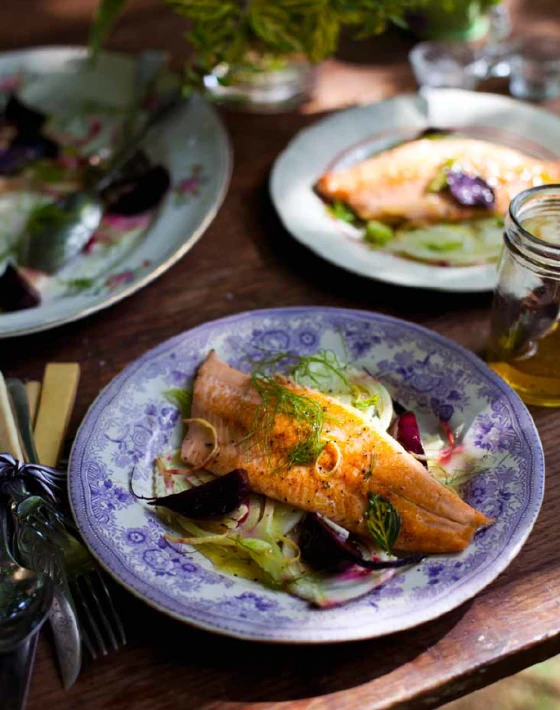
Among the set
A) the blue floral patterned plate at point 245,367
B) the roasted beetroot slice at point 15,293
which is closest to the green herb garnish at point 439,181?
the blue floral patterned plate at point 245,367

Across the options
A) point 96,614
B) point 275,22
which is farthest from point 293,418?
point 275,22

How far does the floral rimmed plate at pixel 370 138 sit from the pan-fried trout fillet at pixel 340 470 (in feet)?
1.66

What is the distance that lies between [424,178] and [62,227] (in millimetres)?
798

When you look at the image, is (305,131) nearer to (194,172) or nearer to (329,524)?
(194,172)

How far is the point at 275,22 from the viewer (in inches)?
74.4

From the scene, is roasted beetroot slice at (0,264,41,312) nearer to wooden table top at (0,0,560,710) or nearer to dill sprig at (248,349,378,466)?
wooden table top at (0,0,560,710)

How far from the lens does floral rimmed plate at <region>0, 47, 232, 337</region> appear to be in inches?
62.0

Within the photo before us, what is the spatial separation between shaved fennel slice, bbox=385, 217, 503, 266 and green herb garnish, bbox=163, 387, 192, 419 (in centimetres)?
59

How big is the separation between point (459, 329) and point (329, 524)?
1.94ft

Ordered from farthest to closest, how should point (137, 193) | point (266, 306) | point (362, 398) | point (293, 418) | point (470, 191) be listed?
point (137, 193) → point (470, 191) → point (266, 306) → point (362, 398) → point (293, 418)

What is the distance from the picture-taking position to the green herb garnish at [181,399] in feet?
4.21

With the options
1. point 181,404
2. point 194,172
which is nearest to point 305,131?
point 194,172

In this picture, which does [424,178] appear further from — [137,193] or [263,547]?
[263,547]

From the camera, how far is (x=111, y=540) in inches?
40.6
